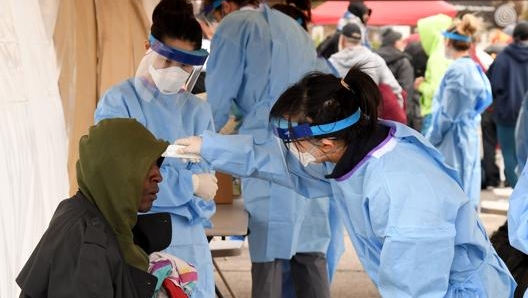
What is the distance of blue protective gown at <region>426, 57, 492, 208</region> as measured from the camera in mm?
8062

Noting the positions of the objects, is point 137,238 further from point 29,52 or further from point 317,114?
point 29,52

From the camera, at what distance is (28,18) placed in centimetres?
395

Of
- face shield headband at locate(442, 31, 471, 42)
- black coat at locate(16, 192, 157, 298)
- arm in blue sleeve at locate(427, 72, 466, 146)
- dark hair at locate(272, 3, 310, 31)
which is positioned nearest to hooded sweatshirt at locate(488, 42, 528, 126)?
arm in blue sleeve at locate(427, 72, 466, 146)

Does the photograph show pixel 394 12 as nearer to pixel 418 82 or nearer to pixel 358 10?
pixel 418 82

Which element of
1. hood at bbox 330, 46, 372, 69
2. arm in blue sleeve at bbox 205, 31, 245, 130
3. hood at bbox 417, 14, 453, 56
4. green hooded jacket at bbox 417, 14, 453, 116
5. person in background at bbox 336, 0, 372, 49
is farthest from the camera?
hood at bbox 417, 14, 453, 56

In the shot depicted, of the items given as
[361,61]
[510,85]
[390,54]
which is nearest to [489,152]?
[510,85]

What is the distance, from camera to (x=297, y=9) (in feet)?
19.0

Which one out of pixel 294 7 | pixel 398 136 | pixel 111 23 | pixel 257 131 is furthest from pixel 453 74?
pixel 398 136

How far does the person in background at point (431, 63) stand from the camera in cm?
996

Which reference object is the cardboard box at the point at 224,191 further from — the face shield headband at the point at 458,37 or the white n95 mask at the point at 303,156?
the face shield headband at the point at 458,37

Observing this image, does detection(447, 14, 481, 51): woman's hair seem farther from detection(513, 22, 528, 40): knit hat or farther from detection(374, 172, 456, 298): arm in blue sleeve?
detection(374, 172, 456, 298): arm in blue sleeve

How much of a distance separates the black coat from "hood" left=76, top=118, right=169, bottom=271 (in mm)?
35

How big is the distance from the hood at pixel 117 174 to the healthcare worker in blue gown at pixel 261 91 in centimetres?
216

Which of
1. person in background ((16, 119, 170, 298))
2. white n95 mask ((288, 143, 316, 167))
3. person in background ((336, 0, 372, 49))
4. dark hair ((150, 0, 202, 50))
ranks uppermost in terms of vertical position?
dark hair ((150, 0, 202, 50))
